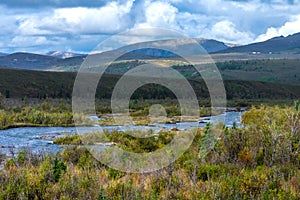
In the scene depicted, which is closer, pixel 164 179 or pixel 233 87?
pixel 164 179

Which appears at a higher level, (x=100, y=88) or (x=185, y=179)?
(x=185, y=179)

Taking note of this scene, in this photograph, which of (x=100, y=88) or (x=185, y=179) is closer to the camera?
(x=185, y=179)

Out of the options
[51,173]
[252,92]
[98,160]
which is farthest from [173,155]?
[252,92]

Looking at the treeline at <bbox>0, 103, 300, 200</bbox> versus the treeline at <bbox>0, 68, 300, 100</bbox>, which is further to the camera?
the treeline at <bbox>0, 68, 300, 100</bbox>

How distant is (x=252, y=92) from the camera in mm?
112688

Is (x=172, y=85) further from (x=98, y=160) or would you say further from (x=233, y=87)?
(x=98, y=160)

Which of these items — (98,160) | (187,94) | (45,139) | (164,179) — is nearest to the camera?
(164,179)

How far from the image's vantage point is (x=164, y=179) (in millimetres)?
11578

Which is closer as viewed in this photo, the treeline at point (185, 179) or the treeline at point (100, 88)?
the treeline at point (185, 179)

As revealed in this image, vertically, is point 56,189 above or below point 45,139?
above

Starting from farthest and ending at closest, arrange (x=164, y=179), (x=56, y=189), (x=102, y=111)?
(x=102, y=111) < (x=164, y=179) < (x=56, y=189)

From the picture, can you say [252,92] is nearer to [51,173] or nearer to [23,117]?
[23,117]

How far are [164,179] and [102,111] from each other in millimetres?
47504

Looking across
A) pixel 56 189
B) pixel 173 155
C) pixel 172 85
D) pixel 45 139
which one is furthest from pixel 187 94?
pixel 56 189
